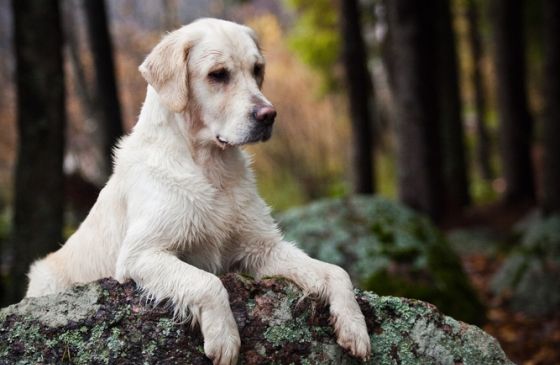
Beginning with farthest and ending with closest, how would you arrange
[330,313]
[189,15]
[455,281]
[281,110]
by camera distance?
[189,15] < [281,110] < [455,281] < [330,313]

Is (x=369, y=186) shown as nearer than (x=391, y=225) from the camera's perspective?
No

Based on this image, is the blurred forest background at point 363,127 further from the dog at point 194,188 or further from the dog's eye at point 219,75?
the dog's eye at point 219,75

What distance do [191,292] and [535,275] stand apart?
534 centimetres

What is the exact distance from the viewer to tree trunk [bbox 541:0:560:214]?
28.4 feet

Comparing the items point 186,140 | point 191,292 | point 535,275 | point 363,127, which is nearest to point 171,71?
point 186,140

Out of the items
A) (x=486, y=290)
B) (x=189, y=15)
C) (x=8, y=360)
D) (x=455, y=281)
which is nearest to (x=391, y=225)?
(x=455, y=281)

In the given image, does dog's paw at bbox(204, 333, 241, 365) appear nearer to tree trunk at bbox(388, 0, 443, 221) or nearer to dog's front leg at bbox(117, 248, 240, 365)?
dog's front leg at bbox(117, 248, 240, 365)

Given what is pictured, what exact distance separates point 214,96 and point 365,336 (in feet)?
4.78

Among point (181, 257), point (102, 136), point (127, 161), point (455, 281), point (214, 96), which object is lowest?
point (455, 281)

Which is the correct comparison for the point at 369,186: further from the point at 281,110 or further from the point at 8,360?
the point at 8,360

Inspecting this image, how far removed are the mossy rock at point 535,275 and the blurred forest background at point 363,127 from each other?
0.06 ft

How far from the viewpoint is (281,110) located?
15984 millimetres

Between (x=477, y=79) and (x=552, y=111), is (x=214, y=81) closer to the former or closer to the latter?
(x=552, y=111)

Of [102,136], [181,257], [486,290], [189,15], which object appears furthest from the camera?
[189,15]
